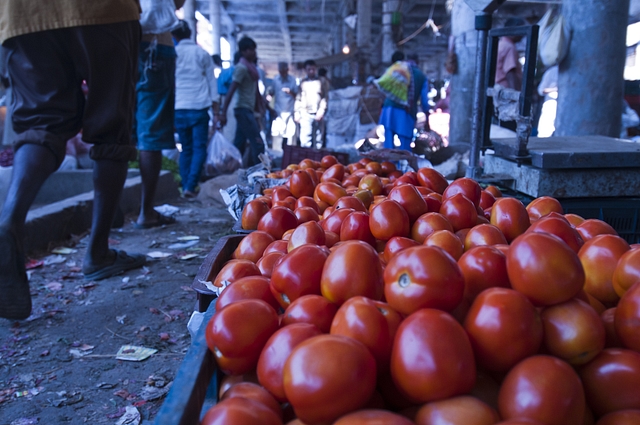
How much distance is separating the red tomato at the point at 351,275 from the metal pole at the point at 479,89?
2170 mm

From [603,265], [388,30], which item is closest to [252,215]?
[603,265]

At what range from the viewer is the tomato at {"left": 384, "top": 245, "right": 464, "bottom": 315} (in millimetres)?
1080

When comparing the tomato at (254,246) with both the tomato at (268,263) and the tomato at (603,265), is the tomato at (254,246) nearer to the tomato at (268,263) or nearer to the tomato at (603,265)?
the tomato at (268,263)

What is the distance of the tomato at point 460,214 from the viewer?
5.92ft

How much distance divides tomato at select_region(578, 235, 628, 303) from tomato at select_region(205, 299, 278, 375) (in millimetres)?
840

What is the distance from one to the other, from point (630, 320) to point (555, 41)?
14.3 feet

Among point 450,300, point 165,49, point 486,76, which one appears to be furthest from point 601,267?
point 165,49

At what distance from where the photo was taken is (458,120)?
8.09 metres

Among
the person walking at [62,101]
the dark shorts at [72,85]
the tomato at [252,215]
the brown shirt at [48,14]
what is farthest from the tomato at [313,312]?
the brown shirt at [48,14]

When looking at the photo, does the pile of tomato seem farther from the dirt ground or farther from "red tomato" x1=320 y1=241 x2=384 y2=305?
the dirt ground

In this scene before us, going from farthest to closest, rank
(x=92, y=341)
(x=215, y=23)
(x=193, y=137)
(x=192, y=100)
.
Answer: (x=215, y=23)
(x=193, y=137)
(x=192, y=100)
(x=92, y=341)

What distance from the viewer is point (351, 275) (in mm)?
1219

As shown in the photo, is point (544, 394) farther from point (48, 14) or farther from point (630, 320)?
point (48, 14)

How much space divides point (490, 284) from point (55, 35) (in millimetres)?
3057
